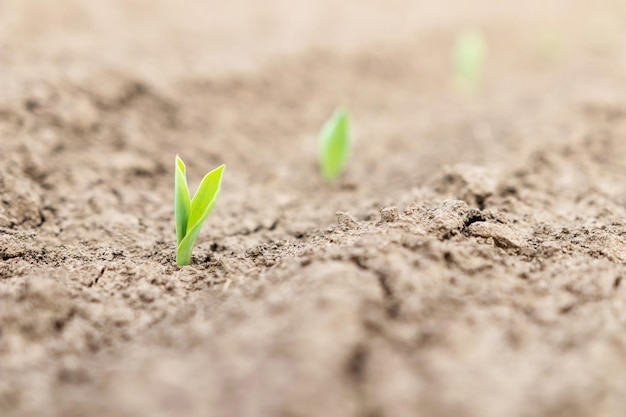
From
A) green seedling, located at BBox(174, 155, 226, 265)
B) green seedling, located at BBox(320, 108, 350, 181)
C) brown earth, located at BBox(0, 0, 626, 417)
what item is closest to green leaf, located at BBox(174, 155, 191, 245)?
green seedling, located at BBox(174, 155, 226, 265)

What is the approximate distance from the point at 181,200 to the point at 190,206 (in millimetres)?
34

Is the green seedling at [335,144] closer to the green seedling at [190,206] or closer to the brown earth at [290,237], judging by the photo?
the brown earth at [290,237]

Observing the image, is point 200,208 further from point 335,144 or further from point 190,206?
point 335,144

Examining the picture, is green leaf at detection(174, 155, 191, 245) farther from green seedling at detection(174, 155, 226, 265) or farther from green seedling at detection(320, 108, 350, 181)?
green seedling at detection(320, 108, 350, 181)

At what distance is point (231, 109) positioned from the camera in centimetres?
270

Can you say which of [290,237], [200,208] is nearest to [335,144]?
[290,237]

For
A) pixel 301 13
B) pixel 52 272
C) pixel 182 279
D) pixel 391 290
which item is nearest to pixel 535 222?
pixel 391 290

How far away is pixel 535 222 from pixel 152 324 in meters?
1.18

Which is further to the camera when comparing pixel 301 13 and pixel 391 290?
pixel 301 13

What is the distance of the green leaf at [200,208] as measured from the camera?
3.85 ft

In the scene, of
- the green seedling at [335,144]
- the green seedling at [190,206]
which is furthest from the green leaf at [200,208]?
the green seedling at [335,144]

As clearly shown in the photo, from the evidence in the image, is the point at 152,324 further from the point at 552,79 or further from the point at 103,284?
the point at 552,79

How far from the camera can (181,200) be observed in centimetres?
120

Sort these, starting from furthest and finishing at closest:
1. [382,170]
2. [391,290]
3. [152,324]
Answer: [382,170] < [152,324] < [391,290]
